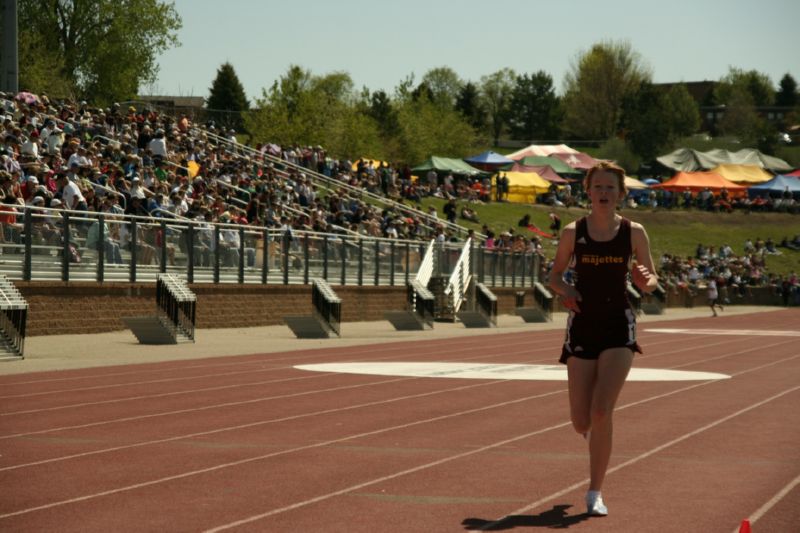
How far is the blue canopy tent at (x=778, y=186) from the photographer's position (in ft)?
287

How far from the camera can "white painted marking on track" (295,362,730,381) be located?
19.1m

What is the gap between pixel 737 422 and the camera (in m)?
13.6

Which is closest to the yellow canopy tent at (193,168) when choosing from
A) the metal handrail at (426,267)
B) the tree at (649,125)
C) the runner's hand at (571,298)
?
the metal handrail at (426,267)

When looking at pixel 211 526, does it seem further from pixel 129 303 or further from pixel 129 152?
pixel 129 152

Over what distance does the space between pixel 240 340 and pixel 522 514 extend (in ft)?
65.0

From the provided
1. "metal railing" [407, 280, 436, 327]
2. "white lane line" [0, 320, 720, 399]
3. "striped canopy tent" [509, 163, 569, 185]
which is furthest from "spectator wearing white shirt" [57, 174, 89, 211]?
"striped canopy tent" [509, 163, 569, 185]

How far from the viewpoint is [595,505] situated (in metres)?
8.19

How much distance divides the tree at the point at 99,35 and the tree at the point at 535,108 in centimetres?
9073

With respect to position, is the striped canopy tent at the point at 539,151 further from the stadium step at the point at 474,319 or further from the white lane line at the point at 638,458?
the white lane line at the point at 638,458

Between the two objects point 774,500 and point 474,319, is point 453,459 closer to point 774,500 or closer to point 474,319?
point 774,500

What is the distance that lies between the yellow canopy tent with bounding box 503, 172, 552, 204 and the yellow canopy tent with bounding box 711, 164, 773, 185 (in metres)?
16.6

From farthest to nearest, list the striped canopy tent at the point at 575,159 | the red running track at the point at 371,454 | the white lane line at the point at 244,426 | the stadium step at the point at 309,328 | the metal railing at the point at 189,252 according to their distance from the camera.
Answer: the striped canopy tent at the point at 575,159 < the stadium step at the point at 309,328 < the metal railing at the point at 189,252 < the white lane line at the point at 244,426 < the red running track at the point at 371,454

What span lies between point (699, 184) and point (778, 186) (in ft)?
16.1

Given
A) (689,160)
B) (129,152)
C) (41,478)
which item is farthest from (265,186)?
(689,160)
